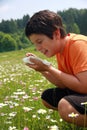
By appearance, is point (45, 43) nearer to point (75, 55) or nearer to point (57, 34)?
point (57, 34)

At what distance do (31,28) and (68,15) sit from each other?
111885 millimetres

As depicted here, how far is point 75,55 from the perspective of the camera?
389 cm

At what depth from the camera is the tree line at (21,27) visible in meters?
102

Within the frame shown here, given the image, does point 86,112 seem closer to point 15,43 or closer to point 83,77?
point 83,77

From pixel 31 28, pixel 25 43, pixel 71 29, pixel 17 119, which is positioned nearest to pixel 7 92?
pixel 17 119

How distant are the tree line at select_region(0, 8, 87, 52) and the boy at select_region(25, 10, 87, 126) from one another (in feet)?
300

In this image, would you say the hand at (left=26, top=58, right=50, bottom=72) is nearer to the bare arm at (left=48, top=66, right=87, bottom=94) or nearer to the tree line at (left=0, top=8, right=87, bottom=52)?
the bare arm at (left=48, top=66, right=87, bottom=94)

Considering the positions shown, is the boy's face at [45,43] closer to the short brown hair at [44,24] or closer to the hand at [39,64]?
the short brown hair at [44,24]

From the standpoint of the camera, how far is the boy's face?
154 inches

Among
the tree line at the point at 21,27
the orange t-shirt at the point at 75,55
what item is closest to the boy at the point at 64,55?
the orange t-shirt at the point at 75,55

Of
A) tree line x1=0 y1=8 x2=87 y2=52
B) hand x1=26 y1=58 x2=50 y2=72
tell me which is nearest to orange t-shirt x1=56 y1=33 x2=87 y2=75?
hand x1=26 y1=58 x2=50 y2=72

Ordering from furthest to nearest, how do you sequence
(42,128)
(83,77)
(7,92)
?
(7,92), (42,128), (83,77)

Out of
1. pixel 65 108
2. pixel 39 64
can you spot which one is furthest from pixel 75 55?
pixel 65 108

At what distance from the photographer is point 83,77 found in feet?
12.4
